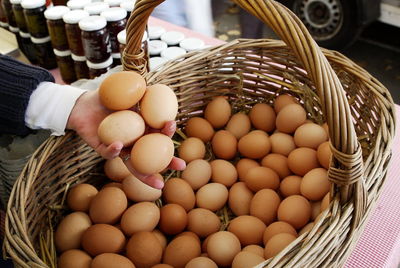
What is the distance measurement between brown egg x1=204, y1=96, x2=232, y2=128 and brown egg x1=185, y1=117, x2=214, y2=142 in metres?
0.02

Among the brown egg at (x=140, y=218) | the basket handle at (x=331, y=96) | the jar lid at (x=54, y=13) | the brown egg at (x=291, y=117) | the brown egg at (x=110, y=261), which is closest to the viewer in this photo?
the basket handle at (x=331, y=96)

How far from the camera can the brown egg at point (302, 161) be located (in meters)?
1.00

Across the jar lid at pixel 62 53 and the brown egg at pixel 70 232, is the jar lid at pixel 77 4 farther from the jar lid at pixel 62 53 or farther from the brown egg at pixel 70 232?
the brown egg at pixel 70 232

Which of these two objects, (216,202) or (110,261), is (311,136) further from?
(110,261)

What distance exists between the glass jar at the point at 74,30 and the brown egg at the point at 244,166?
2.01ft

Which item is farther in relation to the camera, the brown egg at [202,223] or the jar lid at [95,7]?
the jar lid at [95,7]

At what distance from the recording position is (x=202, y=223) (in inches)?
36.9

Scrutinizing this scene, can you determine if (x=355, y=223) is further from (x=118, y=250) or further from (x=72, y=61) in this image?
(x=72, y=61)

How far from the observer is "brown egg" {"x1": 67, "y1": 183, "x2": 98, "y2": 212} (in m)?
0.94

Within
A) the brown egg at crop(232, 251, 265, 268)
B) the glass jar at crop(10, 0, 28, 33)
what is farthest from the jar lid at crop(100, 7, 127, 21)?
the brown egg at crop(232, 251, 265, 268)

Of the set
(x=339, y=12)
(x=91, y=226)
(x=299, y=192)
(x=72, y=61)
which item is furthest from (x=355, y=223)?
(x=339, y=12)

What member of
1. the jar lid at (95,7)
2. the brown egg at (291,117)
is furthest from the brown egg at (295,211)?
the jar lid at (95,7)

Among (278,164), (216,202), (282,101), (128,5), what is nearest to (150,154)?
(216,202)

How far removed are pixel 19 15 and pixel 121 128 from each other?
2.95 feet
